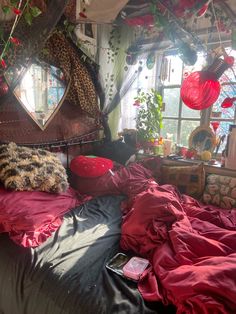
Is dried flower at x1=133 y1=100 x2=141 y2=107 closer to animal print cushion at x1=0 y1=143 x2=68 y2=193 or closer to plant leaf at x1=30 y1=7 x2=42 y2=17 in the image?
animal print cushion at x1=0 y1=143 x2=68 y2=193

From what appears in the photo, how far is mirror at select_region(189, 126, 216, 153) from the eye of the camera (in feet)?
8.18

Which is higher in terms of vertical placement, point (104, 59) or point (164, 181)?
point (104, 59)

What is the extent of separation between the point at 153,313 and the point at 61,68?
7.11 ft

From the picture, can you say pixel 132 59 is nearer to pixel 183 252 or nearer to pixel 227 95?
Answer: pixel 227 95

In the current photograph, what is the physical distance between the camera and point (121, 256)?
4.26ft

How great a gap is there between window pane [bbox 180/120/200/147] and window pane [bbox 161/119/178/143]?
0.09 m

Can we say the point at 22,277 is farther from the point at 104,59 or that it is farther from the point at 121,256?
the point at 104,59

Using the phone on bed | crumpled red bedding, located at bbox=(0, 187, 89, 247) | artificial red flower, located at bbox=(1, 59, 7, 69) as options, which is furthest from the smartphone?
artificial red flower, located at bbox=(1, 59, 7, 69)

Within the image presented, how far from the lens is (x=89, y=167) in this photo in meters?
2.27

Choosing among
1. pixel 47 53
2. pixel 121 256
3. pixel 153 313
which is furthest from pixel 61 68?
pixel 153 313

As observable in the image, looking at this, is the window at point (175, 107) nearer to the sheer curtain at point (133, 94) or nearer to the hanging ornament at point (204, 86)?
the sheer curtain at point (133, 94)

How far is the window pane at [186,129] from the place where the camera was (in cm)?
277

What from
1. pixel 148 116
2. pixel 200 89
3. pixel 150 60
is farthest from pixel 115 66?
pixel 200 89

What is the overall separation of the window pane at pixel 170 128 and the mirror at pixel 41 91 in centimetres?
128
